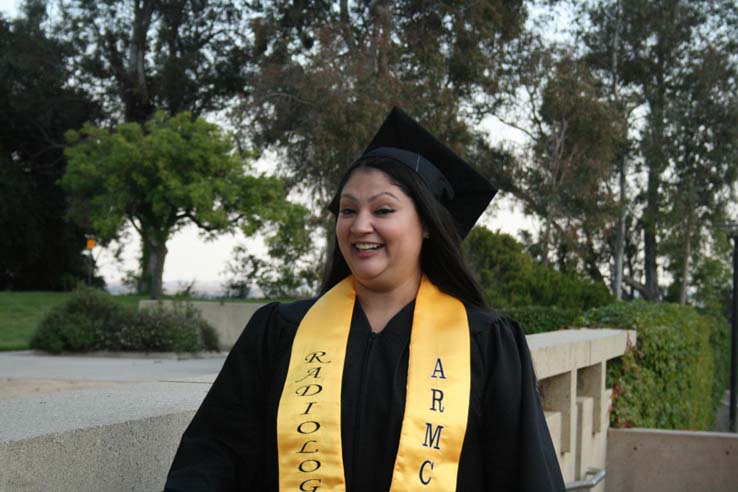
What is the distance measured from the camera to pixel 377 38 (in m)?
29.4

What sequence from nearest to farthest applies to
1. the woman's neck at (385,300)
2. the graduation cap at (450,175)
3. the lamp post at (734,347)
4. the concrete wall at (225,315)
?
the woman's neck at (385,300) → the graduation cap at (450,175) → the lamp post at (734,347) → the concrete wall at (225,315)

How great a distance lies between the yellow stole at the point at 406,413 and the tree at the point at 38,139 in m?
35.4

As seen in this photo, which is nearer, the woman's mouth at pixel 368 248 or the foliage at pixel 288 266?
the woman's mouth at pixel 368 248

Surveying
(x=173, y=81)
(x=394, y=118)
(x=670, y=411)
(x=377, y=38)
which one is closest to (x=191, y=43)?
(x=173, y=81)

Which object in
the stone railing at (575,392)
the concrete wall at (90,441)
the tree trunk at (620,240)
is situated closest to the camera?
the concrete wall at (90,441)

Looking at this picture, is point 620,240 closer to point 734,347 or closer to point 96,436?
point 734,347

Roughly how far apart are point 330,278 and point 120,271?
37.7 meters

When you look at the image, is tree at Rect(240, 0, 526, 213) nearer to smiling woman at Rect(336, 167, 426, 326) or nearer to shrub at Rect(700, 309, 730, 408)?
shrub at Rect(700, 309, 730, 408)

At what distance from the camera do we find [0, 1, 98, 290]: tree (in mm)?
36812

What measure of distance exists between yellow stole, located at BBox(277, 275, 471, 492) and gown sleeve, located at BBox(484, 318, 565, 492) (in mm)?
72

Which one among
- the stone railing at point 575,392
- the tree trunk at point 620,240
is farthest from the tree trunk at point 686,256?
the stone railing at point 575,392

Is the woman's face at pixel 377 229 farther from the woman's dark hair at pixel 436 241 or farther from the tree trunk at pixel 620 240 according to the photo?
the tree trunk at pixel 620 240

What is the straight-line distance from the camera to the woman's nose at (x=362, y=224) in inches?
98.7

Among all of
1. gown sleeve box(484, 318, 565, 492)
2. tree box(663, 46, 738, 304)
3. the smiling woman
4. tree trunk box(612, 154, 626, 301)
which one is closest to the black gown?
gown sleeve box(484, 318, 565, 492)
